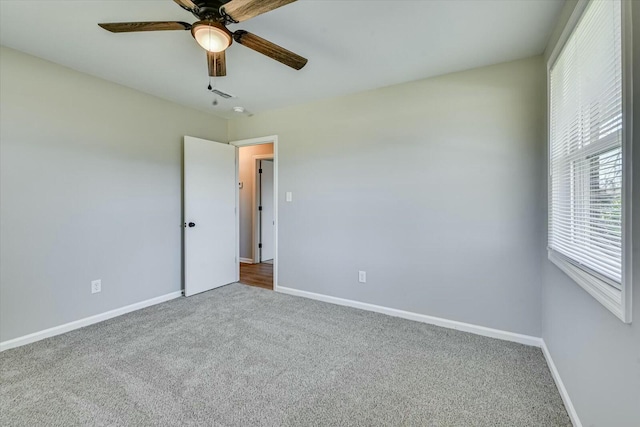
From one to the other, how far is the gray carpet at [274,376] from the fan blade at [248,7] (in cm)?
215

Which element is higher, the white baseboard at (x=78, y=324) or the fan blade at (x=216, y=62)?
the fan blade at (x=216, y=62)

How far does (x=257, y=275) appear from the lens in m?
4.75

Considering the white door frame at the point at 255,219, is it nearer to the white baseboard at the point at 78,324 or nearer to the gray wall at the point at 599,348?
the white baseboard at the point at 78,324

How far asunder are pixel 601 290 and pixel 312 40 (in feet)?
7.51

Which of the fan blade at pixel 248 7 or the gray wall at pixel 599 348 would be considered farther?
the fan blade at pixel 248 7

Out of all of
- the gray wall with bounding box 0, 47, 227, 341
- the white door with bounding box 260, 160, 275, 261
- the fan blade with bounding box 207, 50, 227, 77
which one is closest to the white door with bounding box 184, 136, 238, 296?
the gray wall with bounding box 0, 47, 227, 341

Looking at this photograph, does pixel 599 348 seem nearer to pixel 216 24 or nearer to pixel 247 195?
pixel 216 24

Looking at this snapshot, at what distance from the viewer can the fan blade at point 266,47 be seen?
172cm

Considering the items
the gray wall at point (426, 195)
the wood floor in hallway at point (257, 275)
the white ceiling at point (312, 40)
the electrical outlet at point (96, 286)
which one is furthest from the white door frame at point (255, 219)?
the electrical outlet at point (96, 286)

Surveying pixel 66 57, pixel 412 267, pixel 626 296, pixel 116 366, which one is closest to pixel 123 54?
pixel 66 57

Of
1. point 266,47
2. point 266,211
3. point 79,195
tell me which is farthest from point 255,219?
point 266,47

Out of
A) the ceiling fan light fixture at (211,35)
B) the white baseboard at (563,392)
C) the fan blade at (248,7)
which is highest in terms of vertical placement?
the fan blade at (248,7)

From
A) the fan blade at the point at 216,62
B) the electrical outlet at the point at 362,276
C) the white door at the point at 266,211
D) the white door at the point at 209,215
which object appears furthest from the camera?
the white door at the point at 266,211

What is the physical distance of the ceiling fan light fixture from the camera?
1542 mm
